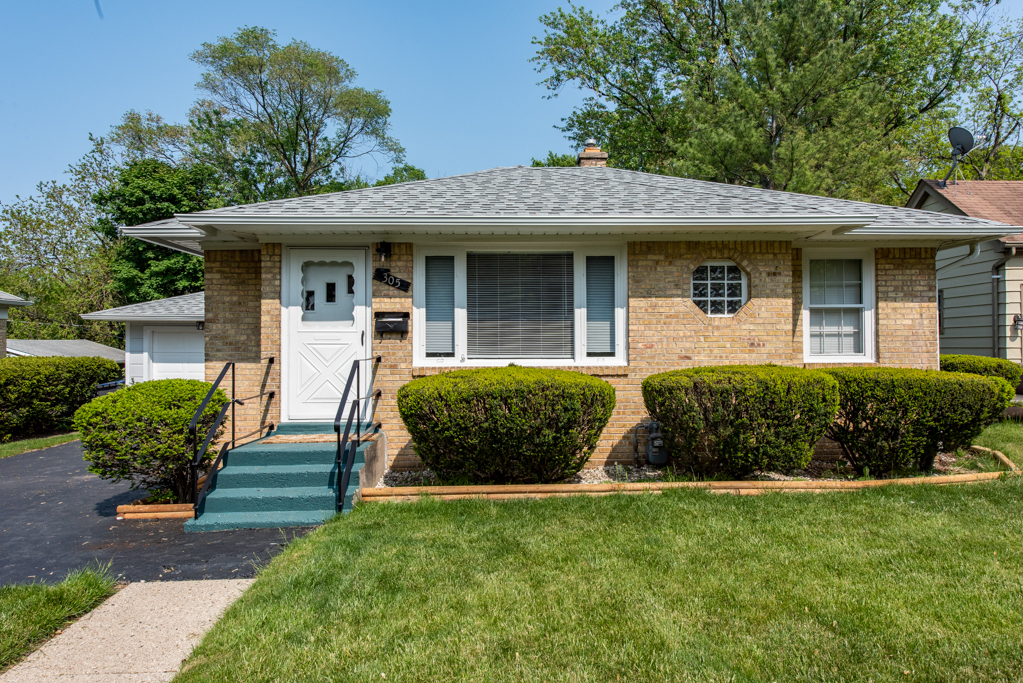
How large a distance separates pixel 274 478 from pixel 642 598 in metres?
3.99

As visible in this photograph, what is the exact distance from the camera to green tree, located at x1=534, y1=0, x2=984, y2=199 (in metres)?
15.3

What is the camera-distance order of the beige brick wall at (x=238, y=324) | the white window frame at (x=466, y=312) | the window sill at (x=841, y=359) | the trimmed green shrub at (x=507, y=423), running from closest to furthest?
the trimmed green shrub at (x=507, y=423) < the white window frame at (x=466, y=312) < the beige brick wall at (x=238, y=324) < the window sill at (x=841, y=359)

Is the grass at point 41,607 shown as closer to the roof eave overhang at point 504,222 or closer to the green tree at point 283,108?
the roof eave overhang at point 504,222

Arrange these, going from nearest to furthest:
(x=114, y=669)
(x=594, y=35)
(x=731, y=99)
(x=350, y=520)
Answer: (x=114, y=669)
(x=350, y=520)
(x=731, y=99)
(x=594, y=35)

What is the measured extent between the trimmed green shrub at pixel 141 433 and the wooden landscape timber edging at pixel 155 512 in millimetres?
228

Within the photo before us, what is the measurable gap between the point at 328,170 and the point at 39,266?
15.1m

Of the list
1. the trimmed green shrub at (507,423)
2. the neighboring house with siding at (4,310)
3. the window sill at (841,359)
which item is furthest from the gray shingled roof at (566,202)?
the neighboring house with siding at (4,310)

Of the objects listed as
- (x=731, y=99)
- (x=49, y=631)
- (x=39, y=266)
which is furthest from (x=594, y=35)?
(x=39, y=266)

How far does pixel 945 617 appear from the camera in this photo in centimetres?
314

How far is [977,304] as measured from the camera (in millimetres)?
12484

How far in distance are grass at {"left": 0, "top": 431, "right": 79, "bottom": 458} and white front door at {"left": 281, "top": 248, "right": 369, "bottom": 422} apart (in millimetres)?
6557

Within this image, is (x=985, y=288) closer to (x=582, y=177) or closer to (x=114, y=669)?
(x=582, y=177)

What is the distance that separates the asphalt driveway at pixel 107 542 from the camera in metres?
4.33

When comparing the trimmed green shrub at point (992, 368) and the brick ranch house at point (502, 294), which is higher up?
the brick ranch house at point (502, 294)
